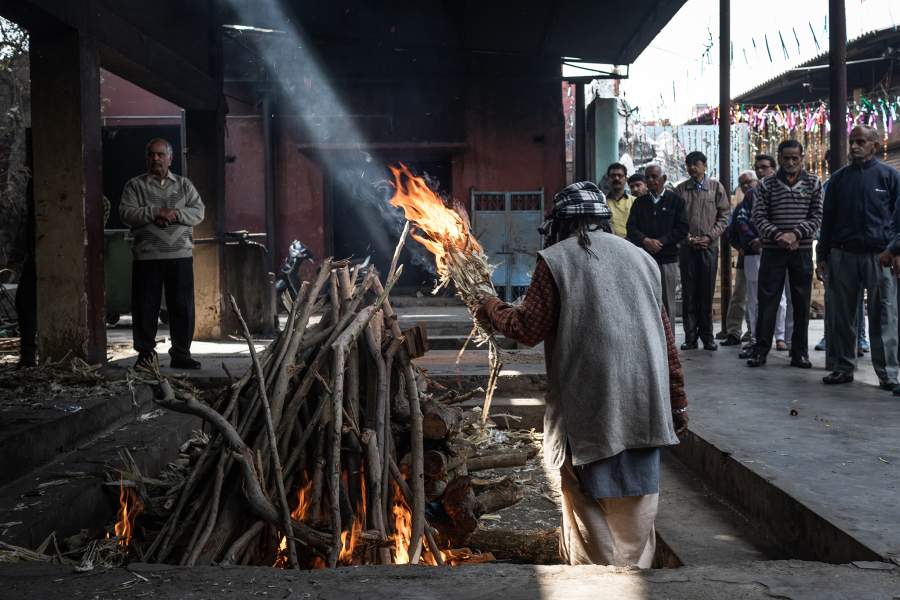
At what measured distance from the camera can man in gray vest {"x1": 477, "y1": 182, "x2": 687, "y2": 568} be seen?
10.5ft

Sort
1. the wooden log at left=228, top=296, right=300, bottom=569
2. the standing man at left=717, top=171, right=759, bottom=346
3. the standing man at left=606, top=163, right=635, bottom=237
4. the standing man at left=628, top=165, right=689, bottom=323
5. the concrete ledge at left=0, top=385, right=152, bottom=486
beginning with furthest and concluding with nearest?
Answer: the standing man at left=606, top=163, right=635, bottom=237, the standing man at left=717, top=171, right=759, bottom=346, the standing man at left=628, top=165, right=689, bottom=323, the concrete ledge at left=0, top=385, right=152, bottom=486, the wooden log at left=228, top=296, right=300, bottom=569

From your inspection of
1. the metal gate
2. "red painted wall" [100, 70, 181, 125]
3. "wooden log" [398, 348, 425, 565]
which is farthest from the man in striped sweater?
"red painted wall" [100, 70, 181, 125]

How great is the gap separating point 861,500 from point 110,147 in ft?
48.4

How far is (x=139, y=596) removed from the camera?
2.50 meters

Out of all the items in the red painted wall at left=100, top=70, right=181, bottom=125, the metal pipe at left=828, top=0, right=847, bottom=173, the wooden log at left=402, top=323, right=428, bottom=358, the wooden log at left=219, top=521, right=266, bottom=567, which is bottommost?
the wooden log at left=219, top=521, right=266, bottom=567

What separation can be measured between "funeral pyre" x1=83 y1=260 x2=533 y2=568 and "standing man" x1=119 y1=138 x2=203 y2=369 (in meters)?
3.06

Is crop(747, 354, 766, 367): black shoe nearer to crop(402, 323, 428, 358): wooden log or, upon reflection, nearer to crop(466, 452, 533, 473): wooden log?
crop(466, 452, 533, 473): wooden log

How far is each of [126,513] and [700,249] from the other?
23.8 feet

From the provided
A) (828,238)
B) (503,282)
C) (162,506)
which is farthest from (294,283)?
(162,506)

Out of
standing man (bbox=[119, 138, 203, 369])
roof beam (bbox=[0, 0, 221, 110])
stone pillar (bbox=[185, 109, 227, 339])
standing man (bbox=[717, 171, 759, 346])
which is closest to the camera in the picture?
roof beam (bbox=[0, 0, 221, 110])

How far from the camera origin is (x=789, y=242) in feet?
24.7

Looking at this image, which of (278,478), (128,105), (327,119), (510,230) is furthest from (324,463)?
(128,105)

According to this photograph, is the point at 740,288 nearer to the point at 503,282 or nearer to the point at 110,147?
the point at 503,282

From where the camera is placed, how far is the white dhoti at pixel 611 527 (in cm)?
325
